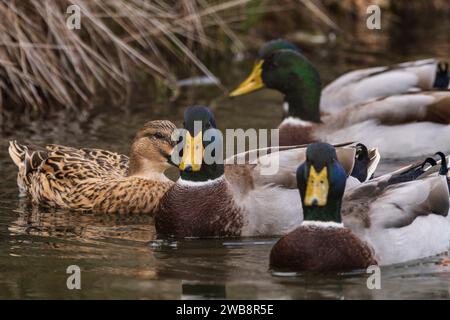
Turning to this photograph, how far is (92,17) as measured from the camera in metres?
10.7

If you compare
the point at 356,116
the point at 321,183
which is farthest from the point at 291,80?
the point at 321,183

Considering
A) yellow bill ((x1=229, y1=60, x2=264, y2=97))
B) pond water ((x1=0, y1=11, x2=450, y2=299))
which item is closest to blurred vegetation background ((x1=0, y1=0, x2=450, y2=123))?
pond water ((x1=0, y1=11, x2=450, y2=299))

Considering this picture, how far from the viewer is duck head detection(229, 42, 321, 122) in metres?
10.6

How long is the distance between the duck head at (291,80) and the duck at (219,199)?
2623 mm

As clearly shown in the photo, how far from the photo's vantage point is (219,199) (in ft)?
25.9

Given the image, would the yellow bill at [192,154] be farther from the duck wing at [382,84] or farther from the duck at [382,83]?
the duck wing at [382,84]

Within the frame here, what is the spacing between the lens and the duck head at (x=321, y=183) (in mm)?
6797

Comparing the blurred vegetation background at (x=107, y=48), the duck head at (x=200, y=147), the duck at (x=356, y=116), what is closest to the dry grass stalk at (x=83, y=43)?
Result: the blurred vegetation background at (x=107, y=48)

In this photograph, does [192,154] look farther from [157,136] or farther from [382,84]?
[382,84]

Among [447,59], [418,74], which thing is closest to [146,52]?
[418,74]

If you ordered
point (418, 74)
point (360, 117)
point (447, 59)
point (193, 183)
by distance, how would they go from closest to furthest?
1. point (193, 183)
2. point (360, 117)
3. point (418, 74)
4. point (447, 59)

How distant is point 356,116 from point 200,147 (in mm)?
3086

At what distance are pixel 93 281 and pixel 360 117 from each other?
171 inches
